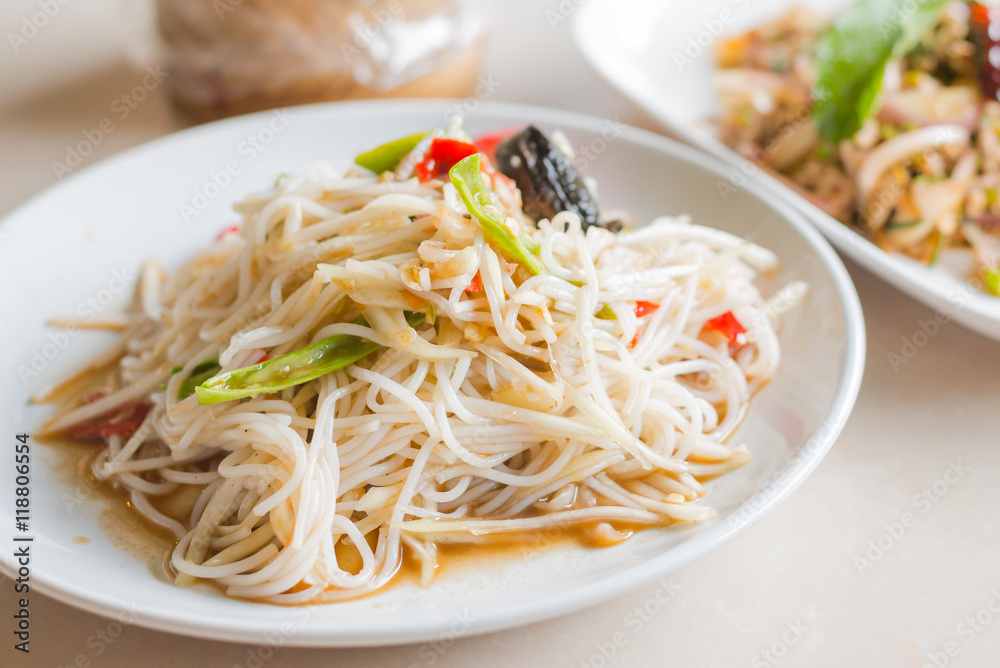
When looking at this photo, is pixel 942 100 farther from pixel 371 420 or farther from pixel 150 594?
pixel 150 594

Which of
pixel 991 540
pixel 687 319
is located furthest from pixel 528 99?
pixel 991 540

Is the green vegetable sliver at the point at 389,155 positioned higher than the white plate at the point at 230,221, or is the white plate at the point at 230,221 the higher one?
the green vegetable sliver at the point at 389,155

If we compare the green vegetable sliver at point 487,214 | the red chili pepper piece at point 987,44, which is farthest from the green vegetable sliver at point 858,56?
the green vegetable sliver at point 487,214

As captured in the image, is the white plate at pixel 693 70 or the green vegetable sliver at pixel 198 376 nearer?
the green vegetable sliver at pixel 198 376

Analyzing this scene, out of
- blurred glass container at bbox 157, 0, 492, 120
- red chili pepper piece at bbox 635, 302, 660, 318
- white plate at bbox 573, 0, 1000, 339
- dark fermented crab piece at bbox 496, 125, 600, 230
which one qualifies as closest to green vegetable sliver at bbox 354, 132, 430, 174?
dark fermented crab piece at bbox 496, 125, 600, 230

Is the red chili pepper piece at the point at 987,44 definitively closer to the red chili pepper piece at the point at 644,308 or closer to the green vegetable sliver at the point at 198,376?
the red chili pepper piece at the point at 644,308

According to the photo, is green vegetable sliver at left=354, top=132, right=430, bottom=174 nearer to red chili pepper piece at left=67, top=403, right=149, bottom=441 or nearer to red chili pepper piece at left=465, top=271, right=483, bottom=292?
red chili pepper piece at left=465, top=271, right=483, bottom=292
